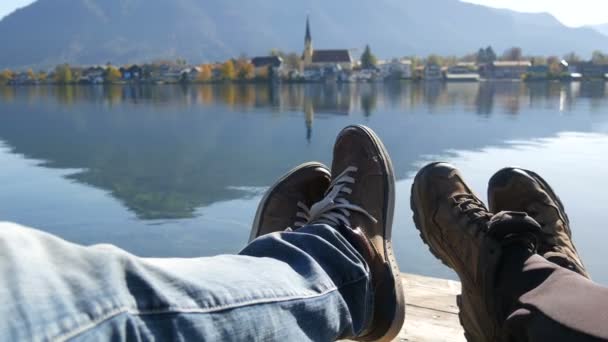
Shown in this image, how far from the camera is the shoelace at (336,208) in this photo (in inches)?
39.1

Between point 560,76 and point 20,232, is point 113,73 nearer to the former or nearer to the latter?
point 560,76

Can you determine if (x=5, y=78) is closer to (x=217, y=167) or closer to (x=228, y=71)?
(x=228, y=71)

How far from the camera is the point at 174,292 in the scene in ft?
1.69

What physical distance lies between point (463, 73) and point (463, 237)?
46.7 metres

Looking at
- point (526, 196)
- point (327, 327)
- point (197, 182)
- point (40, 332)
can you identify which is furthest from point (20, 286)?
point (197, 182)

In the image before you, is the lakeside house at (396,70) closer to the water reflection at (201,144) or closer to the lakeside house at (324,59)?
the lakeside house at (324,59)

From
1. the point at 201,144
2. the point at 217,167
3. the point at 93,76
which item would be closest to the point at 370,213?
the point at 217,167

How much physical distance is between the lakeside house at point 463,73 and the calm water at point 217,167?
3341 centimetres

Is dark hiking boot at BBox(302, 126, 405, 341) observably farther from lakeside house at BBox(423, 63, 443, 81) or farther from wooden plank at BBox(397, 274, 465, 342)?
lakeside house at BBox(423, 63, 443, 81)

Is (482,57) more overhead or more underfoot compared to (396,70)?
more overhead

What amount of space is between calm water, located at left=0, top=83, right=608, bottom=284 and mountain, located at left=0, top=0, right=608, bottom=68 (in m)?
104

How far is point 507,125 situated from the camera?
24.1 ft

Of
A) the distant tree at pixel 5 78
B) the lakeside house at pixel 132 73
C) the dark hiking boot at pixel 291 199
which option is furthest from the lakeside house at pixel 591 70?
the distant tree at pixel 5 78

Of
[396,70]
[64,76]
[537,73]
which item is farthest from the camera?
[396,70]
